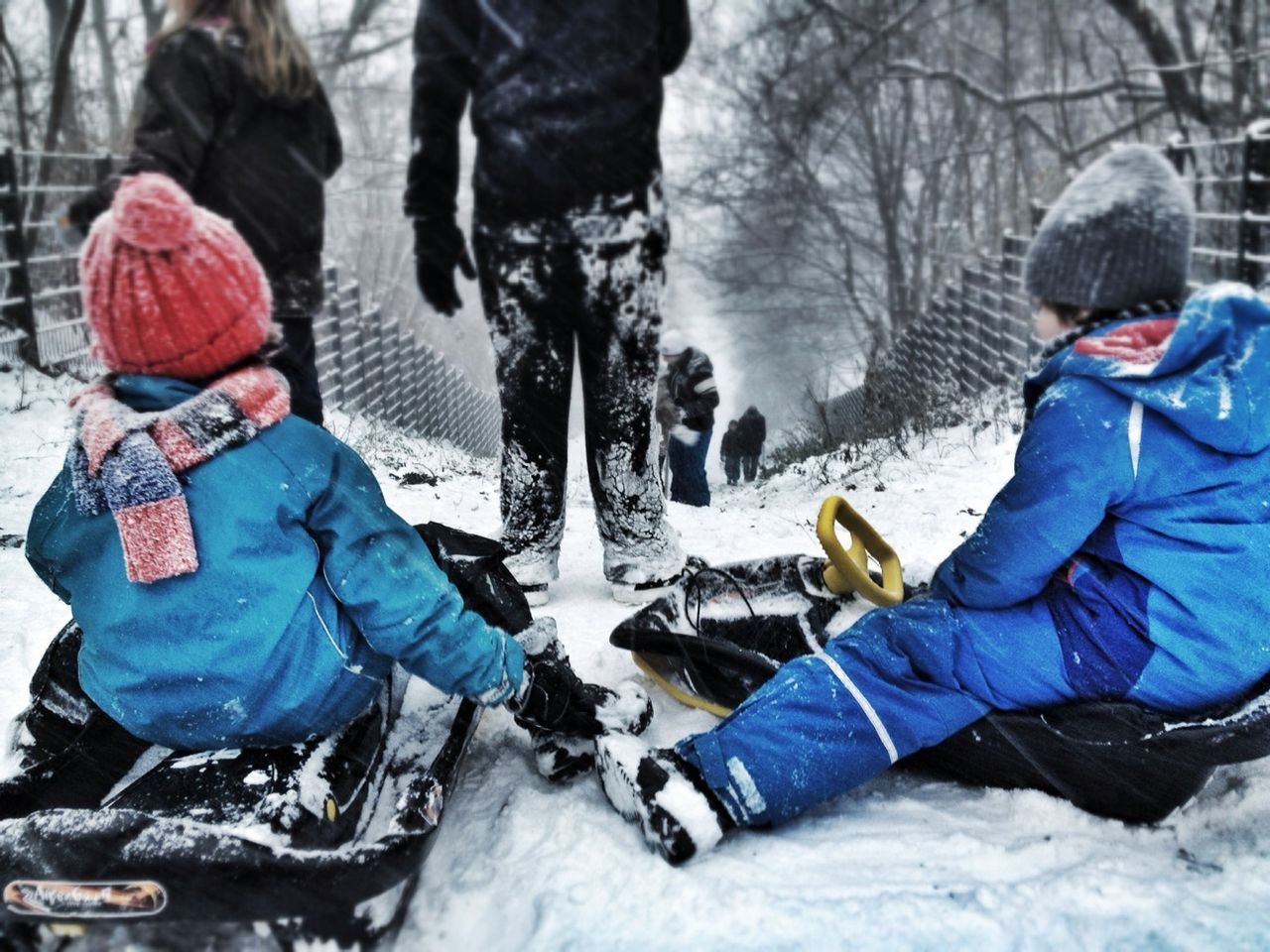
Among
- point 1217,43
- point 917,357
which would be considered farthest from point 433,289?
point 1217,43

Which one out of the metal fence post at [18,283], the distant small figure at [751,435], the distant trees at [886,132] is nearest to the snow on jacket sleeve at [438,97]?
the distant trees at [886,132]

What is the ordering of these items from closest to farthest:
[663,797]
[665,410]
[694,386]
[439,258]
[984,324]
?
[663,797], [439,258], [694,386], [665,410], [984,324]

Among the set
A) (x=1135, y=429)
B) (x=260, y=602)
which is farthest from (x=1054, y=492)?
(x=260, y=602)

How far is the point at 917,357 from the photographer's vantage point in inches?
100

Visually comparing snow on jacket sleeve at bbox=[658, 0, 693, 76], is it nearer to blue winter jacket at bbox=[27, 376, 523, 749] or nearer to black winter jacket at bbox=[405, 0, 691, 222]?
black winter jacket at bbox=[405, 0, 691, 222]

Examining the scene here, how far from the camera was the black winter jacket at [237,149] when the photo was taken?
3.89 feet

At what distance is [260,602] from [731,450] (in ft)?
3.81

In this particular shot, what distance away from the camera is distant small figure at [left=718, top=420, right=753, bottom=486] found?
6.57 feet

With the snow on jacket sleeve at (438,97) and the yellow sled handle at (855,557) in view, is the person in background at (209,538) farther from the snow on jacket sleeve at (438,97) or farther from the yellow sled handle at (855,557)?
the yellow sled handle at (855,557)

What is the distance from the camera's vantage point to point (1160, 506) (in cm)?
130

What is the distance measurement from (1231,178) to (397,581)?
3.27 metres

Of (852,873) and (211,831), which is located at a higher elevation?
(211,831)

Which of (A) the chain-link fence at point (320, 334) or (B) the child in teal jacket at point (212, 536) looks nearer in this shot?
(B) the child in teal jacket at point (212, 536)

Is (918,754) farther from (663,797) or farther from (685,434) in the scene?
(685,434)
